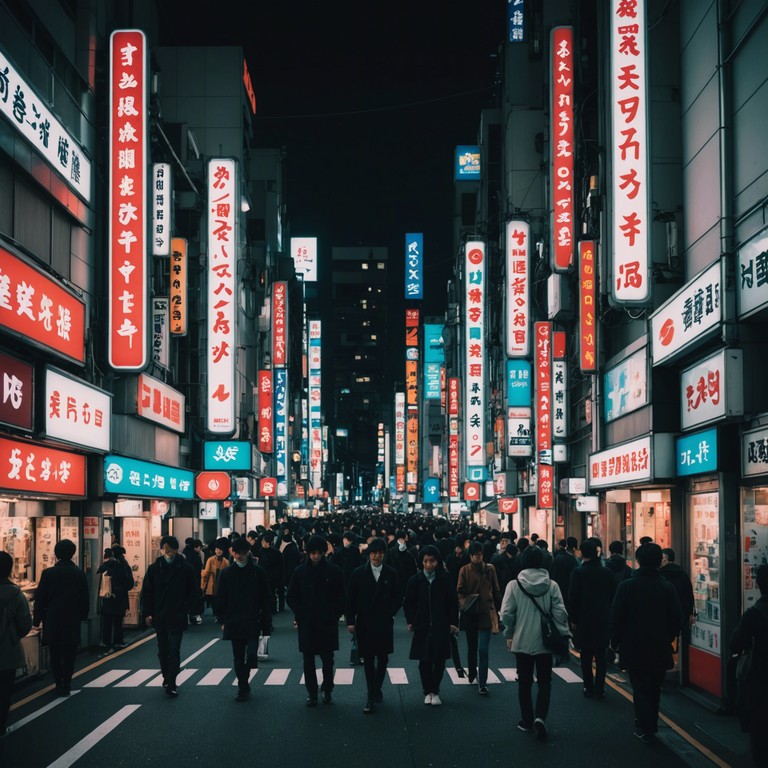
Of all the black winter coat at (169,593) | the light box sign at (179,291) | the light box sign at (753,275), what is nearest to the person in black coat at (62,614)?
the black winter coat at (169,593)

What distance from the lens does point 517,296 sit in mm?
33875

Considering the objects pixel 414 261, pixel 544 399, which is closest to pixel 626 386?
pixel 544 399

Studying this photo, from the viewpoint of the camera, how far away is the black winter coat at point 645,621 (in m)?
9.80

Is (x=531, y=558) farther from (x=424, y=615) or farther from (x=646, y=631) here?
(x=424, y=615)

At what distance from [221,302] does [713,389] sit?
1883cm

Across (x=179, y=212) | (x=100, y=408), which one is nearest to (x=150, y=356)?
(x=100, y=408)

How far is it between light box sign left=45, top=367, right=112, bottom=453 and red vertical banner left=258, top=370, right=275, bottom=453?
2527cm

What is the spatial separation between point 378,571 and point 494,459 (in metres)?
33.5

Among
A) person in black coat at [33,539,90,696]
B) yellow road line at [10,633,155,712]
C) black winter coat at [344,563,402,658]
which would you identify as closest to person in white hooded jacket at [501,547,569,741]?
black winter coat at [344,563,402,658]

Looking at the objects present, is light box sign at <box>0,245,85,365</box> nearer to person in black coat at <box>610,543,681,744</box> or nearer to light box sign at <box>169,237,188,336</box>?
person in black coat at <box>610,543,681,744</box>

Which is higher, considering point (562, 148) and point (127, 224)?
point (562, 148)

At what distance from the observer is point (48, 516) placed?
17.2 m

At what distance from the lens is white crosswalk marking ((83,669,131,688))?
44.5 feet

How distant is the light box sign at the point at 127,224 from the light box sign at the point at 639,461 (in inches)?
338
